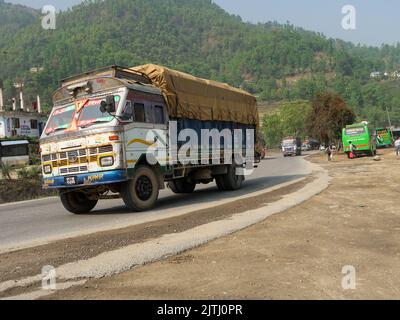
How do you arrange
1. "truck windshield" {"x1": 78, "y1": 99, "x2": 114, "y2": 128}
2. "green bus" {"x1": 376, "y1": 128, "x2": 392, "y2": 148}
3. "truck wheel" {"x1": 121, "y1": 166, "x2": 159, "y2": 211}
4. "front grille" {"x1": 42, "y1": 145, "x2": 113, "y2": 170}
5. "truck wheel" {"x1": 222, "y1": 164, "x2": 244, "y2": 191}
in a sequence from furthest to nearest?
"green bus" {"x1": 376, "y1": 128, "x2": 392, "y2": 148}, "truck wheel" {"x1": 222, "y1": 164, "x2": 244, "y2": 191}, "truck wheel" {"x1": 121, "y1": 166, "x2": 159, "y2": 211}, "truck windshield" {"x1": 78, "y1": 99, "x2": 114, "y2": 128}, "front grille" {"x1": 42, "y1": 145, "x2": 113, "y2": 170}

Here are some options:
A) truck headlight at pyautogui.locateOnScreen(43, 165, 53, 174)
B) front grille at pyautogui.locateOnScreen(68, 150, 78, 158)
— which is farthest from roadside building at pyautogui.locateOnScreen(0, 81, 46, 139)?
front grille at pyautogui.locateOnScreen(68, 150, 78, 158)

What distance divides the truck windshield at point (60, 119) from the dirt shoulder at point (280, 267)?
530 centimetres

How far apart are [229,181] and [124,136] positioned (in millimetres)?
5792

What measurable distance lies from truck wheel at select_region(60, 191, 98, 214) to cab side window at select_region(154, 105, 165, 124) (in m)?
2.65

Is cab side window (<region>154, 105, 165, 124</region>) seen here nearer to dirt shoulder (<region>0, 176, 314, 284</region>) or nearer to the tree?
dirt shoulder (<region>0, 176, 314, 284</region>)

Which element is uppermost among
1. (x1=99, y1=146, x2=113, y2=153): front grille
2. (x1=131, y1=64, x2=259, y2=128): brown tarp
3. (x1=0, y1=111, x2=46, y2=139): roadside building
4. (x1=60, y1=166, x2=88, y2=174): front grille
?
(x1=0, y1=111, x2=46, y2=139): roadside building

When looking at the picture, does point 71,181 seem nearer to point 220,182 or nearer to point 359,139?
point 220,182

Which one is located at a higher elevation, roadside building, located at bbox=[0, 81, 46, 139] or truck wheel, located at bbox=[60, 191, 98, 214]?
roadside building, located at bbox=[0, 81, 46, 139]

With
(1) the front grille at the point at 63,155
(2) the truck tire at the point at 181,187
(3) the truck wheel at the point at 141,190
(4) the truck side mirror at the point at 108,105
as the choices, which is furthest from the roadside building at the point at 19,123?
(4) the truck side mirror at the point at 108,105

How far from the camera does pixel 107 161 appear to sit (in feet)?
30.2

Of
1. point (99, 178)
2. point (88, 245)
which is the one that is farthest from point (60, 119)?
point (88, 245)

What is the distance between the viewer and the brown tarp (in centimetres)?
1146

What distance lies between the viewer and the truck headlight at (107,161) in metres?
9.17
